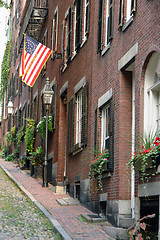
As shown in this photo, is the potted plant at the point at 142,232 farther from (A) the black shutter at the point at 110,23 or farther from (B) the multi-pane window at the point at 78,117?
(B) the multi-pane window at the point at 78,117

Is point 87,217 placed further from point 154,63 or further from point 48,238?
point 154,63

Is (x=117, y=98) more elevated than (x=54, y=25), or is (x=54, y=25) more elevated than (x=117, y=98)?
(x=54, y=25)

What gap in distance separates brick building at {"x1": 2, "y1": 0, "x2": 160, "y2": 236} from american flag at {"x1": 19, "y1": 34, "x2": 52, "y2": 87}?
2.41 feet

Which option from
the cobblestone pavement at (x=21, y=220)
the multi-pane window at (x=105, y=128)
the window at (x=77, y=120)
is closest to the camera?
the cobblestone pavement at (x=21, y=220)

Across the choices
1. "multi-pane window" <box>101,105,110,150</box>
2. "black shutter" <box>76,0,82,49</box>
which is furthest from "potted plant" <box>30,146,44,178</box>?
"multi-pane window" <box>101,105,110,150</box>

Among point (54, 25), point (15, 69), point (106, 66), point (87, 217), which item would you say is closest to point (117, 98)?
point (106, 66)

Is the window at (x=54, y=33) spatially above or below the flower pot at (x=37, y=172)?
above

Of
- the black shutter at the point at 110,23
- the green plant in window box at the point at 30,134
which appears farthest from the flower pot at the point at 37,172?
the black shutter at the point at 110,23

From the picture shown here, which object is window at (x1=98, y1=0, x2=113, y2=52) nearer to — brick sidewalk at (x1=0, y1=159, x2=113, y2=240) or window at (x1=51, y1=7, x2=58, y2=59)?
brick sidewalk at (x1=0, y1=159, x2=113, y2=240)

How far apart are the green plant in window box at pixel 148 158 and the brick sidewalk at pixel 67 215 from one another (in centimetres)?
172

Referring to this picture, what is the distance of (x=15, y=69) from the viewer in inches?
1451

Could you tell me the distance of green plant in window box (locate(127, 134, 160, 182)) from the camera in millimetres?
8298

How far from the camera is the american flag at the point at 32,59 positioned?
19.0 meters

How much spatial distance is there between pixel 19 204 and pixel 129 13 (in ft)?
20.1
